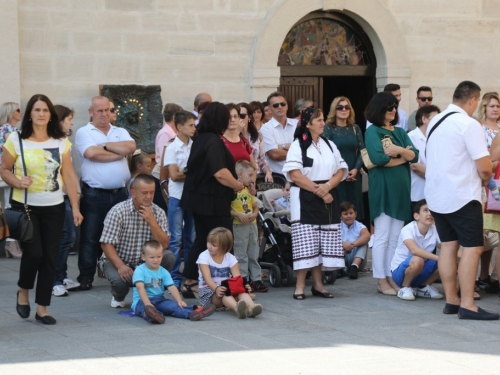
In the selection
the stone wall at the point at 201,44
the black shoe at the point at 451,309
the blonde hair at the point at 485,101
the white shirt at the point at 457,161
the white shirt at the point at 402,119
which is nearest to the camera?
the white shirt at the point at 457,161

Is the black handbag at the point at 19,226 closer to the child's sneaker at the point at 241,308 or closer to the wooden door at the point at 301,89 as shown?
the child's sneaker at the point at 241,308

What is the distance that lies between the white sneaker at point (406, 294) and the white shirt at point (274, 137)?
2807 millimetres

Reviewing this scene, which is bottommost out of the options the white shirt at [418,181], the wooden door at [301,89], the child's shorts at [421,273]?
the child's shorts at [421,273]

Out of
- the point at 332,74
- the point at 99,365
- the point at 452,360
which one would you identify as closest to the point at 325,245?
the point at 452,360

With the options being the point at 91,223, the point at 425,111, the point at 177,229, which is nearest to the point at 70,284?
the point at 91,223

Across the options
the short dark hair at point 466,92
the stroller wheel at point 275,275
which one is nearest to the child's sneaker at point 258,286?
the stroller wheel at point 275,275

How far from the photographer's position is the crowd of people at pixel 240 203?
8.02 metres

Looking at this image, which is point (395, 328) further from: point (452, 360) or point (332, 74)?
point (332, 74)

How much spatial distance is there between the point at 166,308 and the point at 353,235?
10.0 feet

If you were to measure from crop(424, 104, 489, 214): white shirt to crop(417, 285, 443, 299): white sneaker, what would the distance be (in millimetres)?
1255

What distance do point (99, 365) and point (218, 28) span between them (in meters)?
7.19

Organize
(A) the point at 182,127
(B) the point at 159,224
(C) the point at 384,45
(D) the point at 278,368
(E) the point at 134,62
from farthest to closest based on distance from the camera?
(C) the point at 384,45 → (E) the point at 134,62 → (A) the point at 182,127 → (B) the point at 159,224 → (D) the point at 278,368

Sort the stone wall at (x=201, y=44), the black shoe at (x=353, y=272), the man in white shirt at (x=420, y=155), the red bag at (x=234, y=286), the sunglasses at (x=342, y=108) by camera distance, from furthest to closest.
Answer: the stone wall at (x=201, y=44) → the sunglasses at (x=342, y=108) → the black shoe at (x=353, y=272) → the man in white shirt at (x=420, y=155) → the red bag at (x=234, y=286)

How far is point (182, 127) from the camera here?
9938 millimetres
